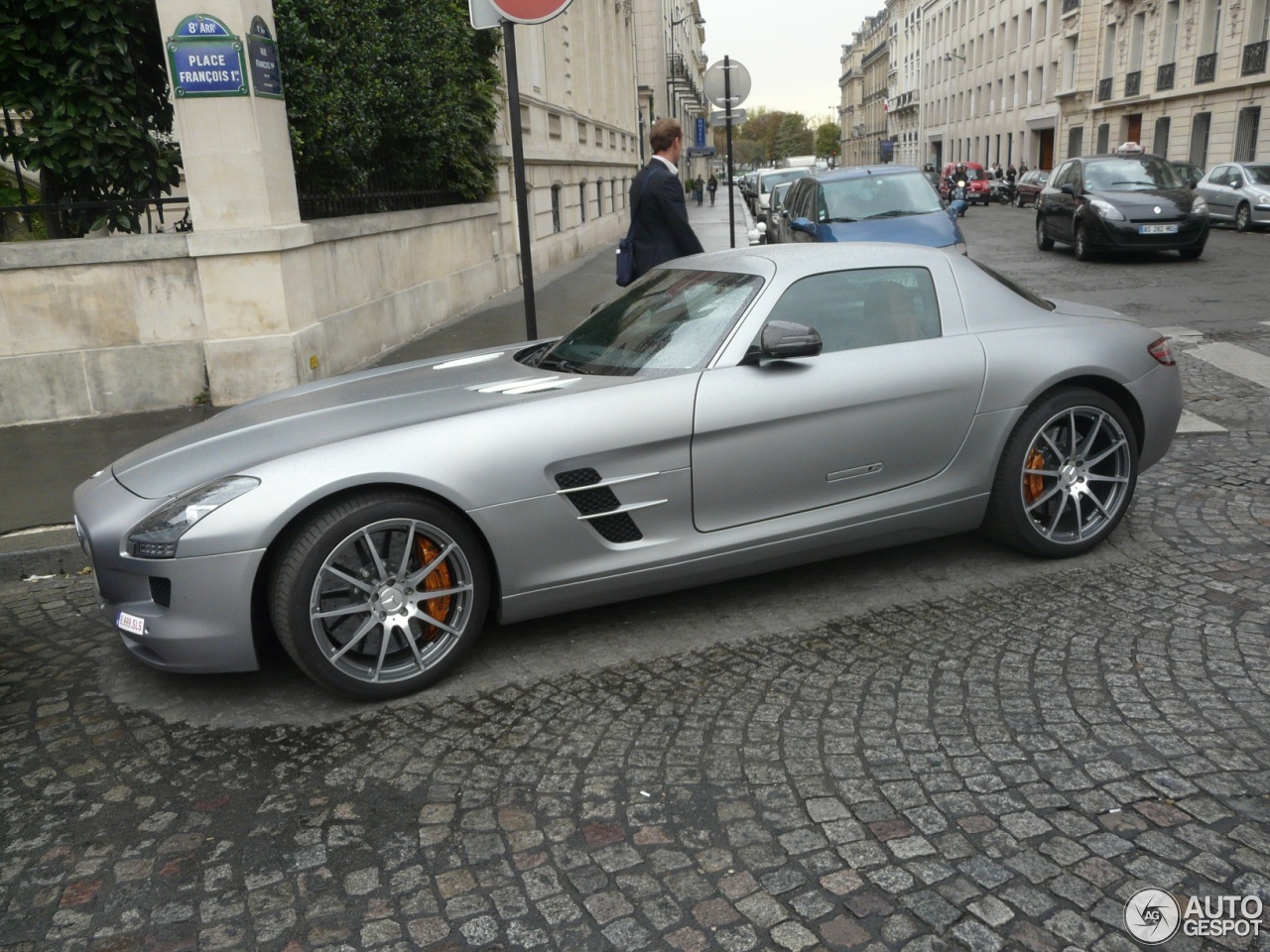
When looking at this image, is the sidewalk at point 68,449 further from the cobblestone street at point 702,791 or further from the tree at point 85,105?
the tree at point 85,105

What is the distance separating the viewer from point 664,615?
437 centimetres

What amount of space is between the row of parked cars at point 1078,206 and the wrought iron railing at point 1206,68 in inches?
609

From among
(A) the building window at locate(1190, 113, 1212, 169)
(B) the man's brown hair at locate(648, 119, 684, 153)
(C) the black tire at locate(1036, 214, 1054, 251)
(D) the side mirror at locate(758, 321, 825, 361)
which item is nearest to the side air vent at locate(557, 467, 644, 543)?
(D) the side mirror at locate(758, 321, 825, 361)

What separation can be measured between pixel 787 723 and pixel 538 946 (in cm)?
119

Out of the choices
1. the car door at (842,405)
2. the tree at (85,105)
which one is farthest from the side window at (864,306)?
the tree at (85,105)

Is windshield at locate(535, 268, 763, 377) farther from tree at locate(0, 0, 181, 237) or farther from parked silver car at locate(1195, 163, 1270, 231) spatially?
parked silver car at locate(1195, 163, 1270, 231)

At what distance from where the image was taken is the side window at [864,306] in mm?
4406

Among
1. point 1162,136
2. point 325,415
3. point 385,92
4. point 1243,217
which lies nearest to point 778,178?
point 1243,217

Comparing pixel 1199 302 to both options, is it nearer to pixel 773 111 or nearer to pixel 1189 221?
pixel 1189 221

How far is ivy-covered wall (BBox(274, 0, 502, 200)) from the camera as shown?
365 inches

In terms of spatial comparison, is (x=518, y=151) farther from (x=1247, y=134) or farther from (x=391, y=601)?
(x=1247, y=134)

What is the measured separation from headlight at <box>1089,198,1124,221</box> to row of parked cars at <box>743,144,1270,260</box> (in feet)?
0.05

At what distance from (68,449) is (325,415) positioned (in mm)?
3893

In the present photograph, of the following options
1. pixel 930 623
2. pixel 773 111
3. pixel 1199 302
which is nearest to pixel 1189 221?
pixel 1199 302
